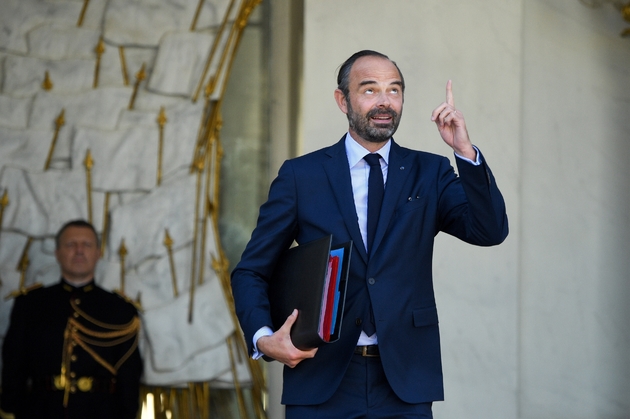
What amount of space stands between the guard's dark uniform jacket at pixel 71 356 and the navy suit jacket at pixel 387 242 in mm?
2354

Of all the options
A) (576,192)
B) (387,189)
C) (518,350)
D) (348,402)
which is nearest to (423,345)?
(348,402)

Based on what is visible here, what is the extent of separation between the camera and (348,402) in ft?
9.19

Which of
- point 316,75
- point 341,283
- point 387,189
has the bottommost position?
point 341,283

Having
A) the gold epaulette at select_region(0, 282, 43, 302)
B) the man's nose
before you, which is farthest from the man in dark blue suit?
the gold epaulette at select_region(0, 282, 43, 302)

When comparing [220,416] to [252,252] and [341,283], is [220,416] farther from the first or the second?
[341,283]

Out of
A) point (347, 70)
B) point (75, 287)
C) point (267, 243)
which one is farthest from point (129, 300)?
point (347, 70)

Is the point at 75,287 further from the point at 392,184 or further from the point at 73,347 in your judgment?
the point at 392,184

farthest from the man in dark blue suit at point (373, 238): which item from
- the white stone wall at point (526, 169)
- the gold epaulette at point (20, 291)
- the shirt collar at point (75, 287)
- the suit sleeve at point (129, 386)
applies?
the gold epaulette at point (20, 291)

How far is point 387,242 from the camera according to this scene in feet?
9.48

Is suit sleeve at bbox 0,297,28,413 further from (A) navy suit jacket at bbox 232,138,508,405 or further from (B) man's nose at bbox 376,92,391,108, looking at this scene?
(B) man's nose at bbox 376,92,391,108

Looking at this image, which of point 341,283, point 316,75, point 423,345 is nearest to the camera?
point 341,283

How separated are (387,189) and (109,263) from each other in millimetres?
2758

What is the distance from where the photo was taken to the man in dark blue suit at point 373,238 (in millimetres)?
2777

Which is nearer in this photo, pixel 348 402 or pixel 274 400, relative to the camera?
pixel 348 402
